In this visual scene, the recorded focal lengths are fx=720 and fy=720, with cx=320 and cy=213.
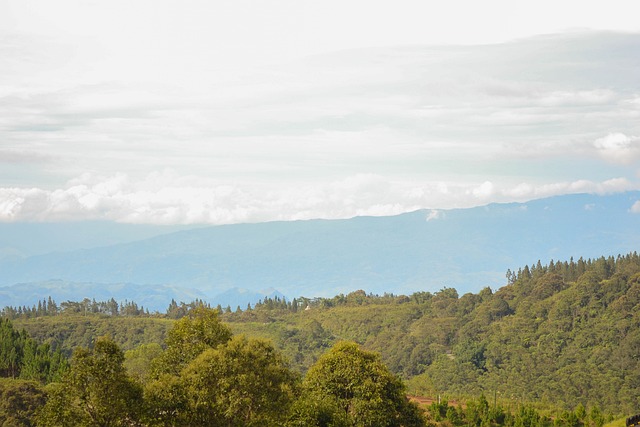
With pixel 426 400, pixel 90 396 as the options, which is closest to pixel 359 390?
pixel 90 396

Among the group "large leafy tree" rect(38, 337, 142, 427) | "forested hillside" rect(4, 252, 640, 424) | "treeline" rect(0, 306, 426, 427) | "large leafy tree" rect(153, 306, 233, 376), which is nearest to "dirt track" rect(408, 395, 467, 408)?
"forested hillside" rect(4, 252, 640, 424)

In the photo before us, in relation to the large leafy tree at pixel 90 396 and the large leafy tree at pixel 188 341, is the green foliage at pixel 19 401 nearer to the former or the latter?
the large leafy tree at pixel 188 341

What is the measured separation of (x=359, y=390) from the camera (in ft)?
133

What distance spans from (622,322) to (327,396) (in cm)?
8151

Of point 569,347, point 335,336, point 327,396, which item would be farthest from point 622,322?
point 327,396

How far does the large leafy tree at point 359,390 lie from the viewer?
3994cm

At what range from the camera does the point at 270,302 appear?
7795 inches

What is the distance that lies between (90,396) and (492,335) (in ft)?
347

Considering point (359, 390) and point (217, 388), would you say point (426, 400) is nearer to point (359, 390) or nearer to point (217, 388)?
point (359, 390)

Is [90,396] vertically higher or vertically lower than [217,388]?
higher

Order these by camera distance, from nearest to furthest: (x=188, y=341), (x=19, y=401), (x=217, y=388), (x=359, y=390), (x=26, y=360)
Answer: (x=217, y=388)
(x=188, y=341)
(x=359, y=390)
(x=19, y=401)
(x=26, y=360)

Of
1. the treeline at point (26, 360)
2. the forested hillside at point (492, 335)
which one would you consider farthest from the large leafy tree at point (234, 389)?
the forested hillside at point (492, 335)

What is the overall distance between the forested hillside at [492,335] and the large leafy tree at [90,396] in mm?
46959

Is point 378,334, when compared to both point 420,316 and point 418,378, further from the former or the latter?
point 418,378
